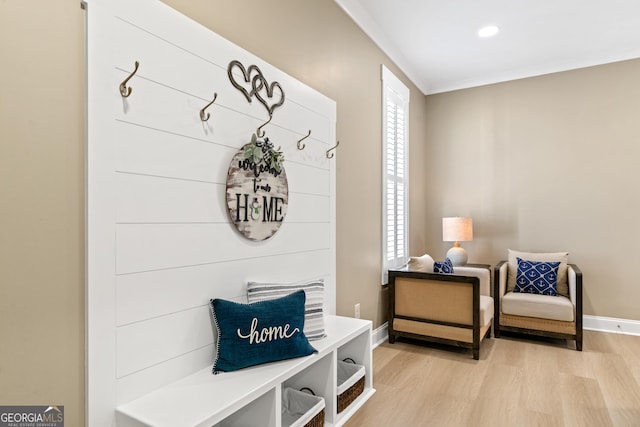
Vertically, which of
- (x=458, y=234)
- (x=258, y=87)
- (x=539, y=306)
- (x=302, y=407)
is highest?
(x=258, y=87)

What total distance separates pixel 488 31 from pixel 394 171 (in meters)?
1.49

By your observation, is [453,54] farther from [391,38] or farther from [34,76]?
[34,76]

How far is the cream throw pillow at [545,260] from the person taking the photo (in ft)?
12.3

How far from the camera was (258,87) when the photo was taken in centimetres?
200

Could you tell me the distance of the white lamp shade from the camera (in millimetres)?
4168

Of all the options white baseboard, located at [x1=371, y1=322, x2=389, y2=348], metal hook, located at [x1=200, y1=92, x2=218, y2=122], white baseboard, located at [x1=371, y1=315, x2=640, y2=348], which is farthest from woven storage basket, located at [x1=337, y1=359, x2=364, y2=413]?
metal hook, located at [x1=200, y1=92, x2=218, y2=122]

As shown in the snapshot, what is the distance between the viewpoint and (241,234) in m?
1.87

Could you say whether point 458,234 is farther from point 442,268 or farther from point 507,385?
point 507,385

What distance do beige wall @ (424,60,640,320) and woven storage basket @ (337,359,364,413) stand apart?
9.06 feet

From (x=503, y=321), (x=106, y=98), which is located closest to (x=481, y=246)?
(x=503, y=321)

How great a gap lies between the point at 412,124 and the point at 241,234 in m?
3.14

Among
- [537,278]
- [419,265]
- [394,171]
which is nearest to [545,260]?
[537,278]

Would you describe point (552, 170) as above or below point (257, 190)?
above

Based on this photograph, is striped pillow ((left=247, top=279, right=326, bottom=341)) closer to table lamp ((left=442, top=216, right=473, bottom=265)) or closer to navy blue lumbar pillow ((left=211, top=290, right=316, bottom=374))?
navy blue lumbar pillow ((left=211, top=290, right=316, bottom=374))
